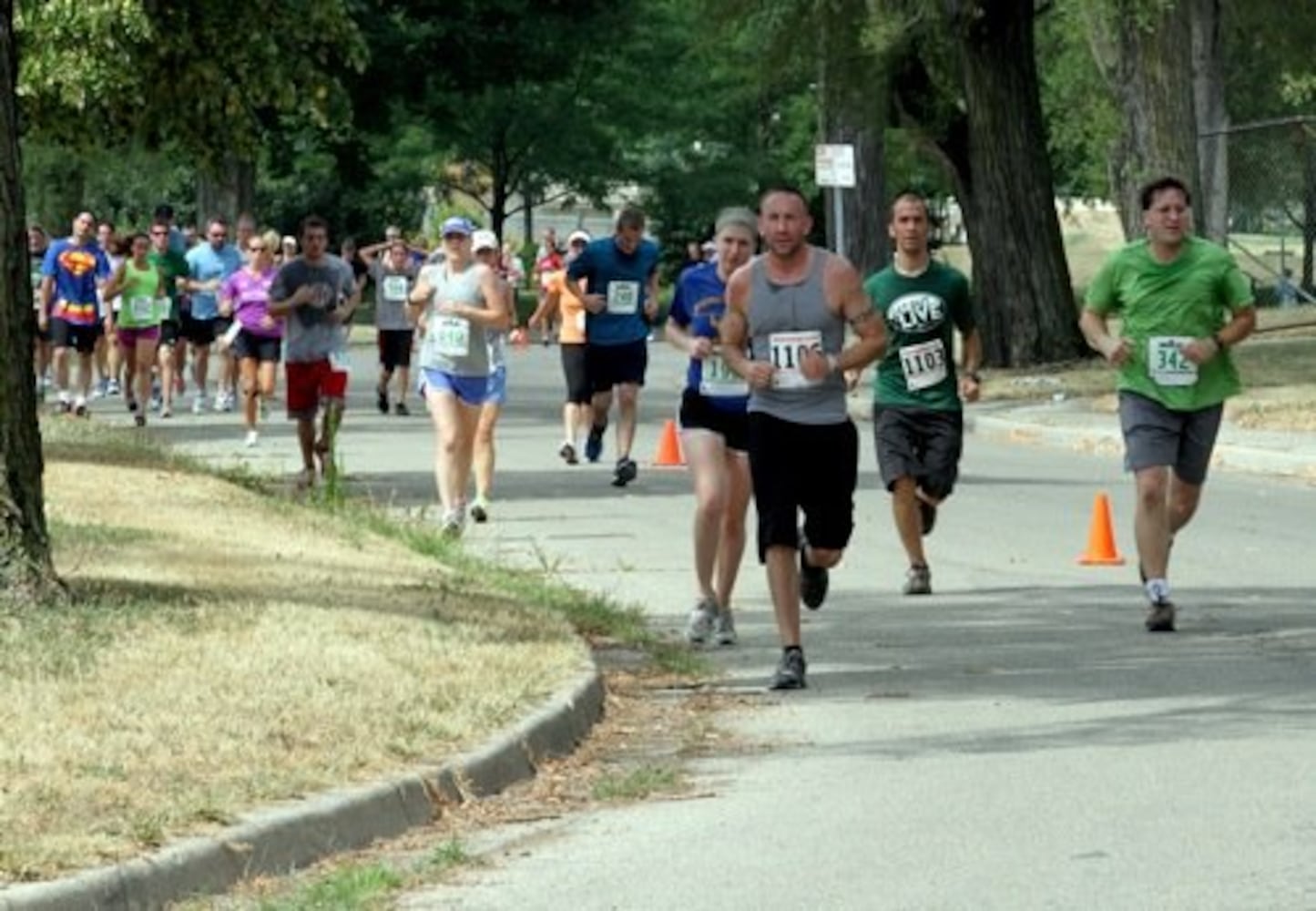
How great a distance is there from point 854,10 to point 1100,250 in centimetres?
5426

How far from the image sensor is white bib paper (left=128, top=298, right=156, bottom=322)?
3272cm

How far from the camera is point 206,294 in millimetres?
35219

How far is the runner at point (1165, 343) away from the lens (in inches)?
608

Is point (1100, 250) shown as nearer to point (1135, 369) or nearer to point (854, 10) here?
point (854, 10)

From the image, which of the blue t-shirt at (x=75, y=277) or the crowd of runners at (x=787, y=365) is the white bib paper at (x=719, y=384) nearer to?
the crowd of runners at (x=787, y=365)

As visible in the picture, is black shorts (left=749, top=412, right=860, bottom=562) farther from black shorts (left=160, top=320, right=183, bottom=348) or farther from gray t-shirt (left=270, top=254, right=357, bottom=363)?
black shorts (left=160, top=320, right=183, bottom=348)

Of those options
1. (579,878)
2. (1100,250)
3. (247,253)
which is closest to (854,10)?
(247,253)

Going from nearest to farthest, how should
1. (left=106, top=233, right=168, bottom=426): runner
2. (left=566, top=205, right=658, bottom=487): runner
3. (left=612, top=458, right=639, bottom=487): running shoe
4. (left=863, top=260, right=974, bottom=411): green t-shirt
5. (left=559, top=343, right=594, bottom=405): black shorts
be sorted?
(left=863, top=260, right=974, bottom=411): green t-shirt < (left=612, top=458, right=639, bottom=487): running shoe < (left=566, top=205, right=658, bottom=487): runner < (left=559, top=343, right=594, bottom=405): black shorts < (left=106, top=233, right=168, bottom=426): runner

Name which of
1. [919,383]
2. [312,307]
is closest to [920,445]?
[919,383]

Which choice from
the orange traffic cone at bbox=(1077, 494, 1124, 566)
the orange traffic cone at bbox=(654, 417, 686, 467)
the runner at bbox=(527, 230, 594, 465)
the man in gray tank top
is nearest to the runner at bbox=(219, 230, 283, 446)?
the runner at bbox=(527, 230, 594, 465)

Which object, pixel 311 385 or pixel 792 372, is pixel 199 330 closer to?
pixel 311 385

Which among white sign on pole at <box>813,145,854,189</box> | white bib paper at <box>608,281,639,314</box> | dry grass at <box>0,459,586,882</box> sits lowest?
dry grass at <box>0,459,586,882</box>

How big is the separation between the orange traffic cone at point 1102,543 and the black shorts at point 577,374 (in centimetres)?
776

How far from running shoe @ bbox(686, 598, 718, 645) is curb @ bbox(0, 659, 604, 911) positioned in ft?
9.81
